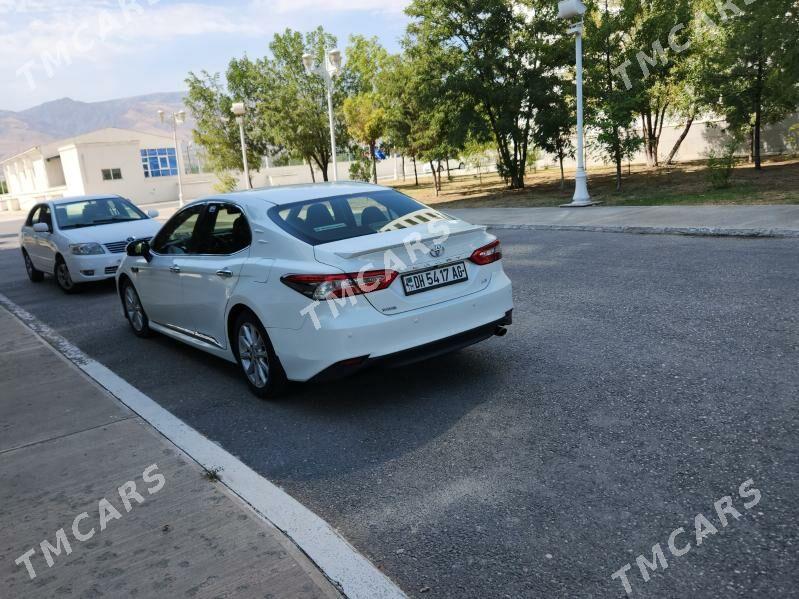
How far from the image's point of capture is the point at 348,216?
197 inches

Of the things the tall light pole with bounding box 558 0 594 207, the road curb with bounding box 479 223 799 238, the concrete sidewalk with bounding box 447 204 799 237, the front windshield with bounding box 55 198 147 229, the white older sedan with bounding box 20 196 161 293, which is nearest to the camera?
the road curb with bounding box 479 223 799 238

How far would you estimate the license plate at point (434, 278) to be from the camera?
4.49m

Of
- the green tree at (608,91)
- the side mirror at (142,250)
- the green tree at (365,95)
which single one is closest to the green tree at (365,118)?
the green tree at (365,95)

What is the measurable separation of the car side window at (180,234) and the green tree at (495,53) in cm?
1730

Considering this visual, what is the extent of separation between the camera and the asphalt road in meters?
2.81

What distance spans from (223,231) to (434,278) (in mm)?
1925

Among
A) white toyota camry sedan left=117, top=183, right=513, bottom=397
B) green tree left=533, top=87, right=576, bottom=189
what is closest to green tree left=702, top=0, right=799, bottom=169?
green tree left=533, top=87, right=576, bottom=189

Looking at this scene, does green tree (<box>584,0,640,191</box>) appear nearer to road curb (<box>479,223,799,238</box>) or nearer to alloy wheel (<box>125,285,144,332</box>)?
road curb (<box>479,223,799,238</box>)

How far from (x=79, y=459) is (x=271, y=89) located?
115ft

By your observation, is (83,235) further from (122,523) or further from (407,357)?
(122,523)

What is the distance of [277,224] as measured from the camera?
15.9ft

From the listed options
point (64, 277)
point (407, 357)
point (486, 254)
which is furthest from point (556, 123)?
point (407, 357)

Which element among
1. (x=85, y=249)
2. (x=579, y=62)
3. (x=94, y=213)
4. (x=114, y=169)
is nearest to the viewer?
(x=85, y=249)

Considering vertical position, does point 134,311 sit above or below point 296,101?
below
